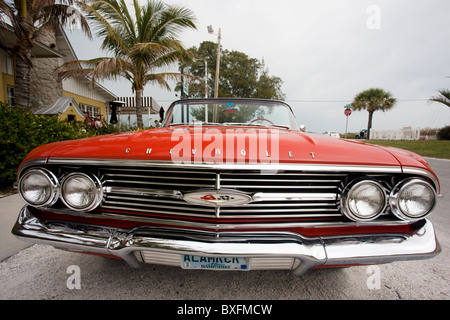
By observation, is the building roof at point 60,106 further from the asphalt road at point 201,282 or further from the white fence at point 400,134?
the white fence at point 400,134

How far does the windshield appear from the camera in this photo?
2619 millimetres

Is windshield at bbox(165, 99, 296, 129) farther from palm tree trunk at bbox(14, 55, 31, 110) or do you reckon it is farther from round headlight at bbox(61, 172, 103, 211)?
palm tree trunk at bbox(14, 55, 31, 110)

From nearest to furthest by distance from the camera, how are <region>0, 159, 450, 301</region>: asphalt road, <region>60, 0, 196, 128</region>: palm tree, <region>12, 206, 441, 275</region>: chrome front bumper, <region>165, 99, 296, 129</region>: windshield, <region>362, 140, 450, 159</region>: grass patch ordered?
<region>12, 206, 441, 275</region>: chrome front bumper → <region>0, 159, 450, 301</region>: asphalt road → <region>165, 99, 296, 129</region>: windshield → <region>60, 0, 196, 128</region>: palm tree → <region>362, 140, 450, 159</region>: grass patch

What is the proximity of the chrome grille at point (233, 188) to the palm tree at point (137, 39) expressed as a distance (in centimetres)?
747

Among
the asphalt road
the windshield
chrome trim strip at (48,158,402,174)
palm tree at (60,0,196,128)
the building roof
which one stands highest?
palm tree at (60,0,196,128)

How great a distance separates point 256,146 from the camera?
1.30m

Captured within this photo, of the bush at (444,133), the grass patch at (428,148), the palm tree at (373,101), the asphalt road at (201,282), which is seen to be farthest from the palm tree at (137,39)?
the palm tree at (373,101)

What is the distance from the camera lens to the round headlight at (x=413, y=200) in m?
1.27

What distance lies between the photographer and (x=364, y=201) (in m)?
1.29

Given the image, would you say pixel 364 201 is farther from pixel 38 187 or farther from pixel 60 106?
pixel 60 106

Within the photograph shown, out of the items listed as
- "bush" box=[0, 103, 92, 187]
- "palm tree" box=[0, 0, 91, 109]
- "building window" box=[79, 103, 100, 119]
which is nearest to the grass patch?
"bush" box=[0, 103, 92, 187]

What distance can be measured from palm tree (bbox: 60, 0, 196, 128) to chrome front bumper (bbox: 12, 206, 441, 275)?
25.0 ft
